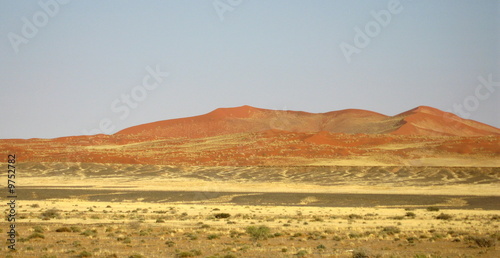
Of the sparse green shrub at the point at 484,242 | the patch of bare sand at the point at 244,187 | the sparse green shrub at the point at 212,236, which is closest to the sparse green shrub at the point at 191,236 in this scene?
the sparse green shrub at the point at 212,236

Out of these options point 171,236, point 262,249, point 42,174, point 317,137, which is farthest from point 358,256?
point 317,137

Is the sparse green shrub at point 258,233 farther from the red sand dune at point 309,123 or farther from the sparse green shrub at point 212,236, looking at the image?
the red sand dune at point 309,123

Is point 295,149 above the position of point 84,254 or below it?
above

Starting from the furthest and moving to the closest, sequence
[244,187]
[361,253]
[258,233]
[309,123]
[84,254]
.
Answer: [309,123]
[244,187]
[258,233]
[84,254]
[361,253]

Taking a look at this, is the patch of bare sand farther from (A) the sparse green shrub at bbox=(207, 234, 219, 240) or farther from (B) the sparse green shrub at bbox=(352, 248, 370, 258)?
(B) the sparse green shrub at bbox=(352, 248, 370, 258)

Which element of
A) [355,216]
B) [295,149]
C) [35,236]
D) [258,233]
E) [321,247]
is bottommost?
[355,216]

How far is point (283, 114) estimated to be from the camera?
165500 millimetres

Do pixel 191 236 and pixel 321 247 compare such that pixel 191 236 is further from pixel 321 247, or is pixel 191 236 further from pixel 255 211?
pixel 255 211

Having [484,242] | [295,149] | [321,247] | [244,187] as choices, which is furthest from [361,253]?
[295,149]

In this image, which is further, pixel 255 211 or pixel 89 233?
pixel 255 211

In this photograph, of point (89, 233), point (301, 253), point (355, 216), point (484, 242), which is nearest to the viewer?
point (301, 253)

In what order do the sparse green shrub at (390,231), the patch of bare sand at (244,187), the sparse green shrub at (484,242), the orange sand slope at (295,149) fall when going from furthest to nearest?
the orange sand slope at (295,149) < the patch of bare sand at (244,187) < the sparse green shrub at (390,231) < the sparse green shrub at (484,242)

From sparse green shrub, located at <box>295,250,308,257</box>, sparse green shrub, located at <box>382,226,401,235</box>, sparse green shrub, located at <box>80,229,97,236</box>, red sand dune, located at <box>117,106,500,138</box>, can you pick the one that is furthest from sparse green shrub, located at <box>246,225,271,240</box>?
red sand dune, located at <box>117,106,500,138</box>

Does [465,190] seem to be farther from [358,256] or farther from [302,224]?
[358,256]
